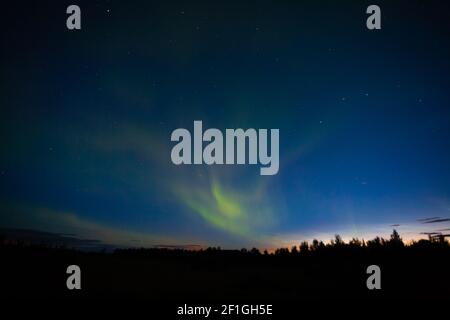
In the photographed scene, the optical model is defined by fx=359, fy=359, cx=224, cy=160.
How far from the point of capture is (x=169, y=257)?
8938 millimetres

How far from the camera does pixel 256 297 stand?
6.66 m

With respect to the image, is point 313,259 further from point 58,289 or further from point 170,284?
point 58,289

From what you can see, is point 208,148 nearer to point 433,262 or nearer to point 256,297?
point 256,297

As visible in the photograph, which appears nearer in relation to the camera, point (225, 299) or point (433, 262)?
point (225, 299)
